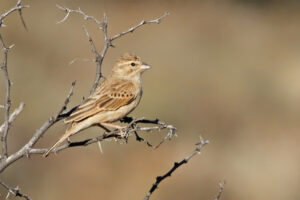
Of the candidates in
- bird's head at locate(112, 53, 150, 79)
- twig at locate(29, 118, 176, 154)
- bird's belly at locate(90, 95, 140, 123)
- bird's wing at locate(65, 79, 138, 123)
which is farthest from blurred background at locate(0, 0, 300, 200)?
twig at locate(29, 118, 176, 154)

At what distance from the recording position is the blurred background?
18.5 meters

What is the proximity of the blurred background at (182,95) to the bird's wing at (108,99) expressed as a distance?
282 inches

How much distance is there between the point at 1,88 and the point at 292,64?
8.52m

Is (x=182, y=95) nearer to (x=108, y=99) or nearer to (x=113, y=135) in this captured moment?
(x=108, y=99)

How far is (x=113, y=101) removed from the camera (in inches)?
374

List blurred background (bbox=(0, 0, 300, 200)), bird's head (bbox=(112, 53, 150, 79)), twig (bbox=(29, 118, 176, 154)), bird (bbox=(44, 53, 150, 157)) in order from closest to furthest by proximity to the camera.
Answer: twig (bbox=(29, 118, 176, 154)) < bird (bbox=(44, 53, 150, 157)) < bird's head (bbox=(112, 53, 150, 79)) < blurred background (bbox=(0, 0, 300, 200))

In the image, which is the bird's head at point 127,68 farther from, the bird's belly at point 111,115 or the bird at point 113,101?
the bird's belly at point 111,115

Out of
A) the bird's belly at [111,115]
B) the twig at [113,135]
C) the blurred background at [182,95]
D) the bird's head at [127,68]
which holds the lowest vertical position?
the twig at [113,135]

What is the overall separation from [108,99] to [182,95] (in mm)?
12249

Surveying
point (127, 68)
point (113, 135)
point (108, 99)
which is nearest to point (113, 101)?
point (108, 99)

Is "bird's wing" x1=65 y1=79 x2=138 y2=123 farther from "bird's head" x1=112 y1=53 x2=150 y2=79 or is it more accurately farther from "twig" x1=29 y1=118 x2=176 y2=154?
"twig" x1=29 y1=118 x2=176 y2=154

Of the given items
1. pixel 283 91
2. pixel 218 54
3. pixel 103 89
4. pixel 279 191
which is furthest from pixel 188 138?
pixel 103 89

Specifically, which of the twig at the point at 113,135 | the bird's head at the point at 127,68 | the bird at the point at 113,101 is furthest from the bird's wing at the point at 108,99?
the twig at the point at 113,135

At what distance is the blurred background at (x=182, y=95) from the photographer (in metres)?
18.5
